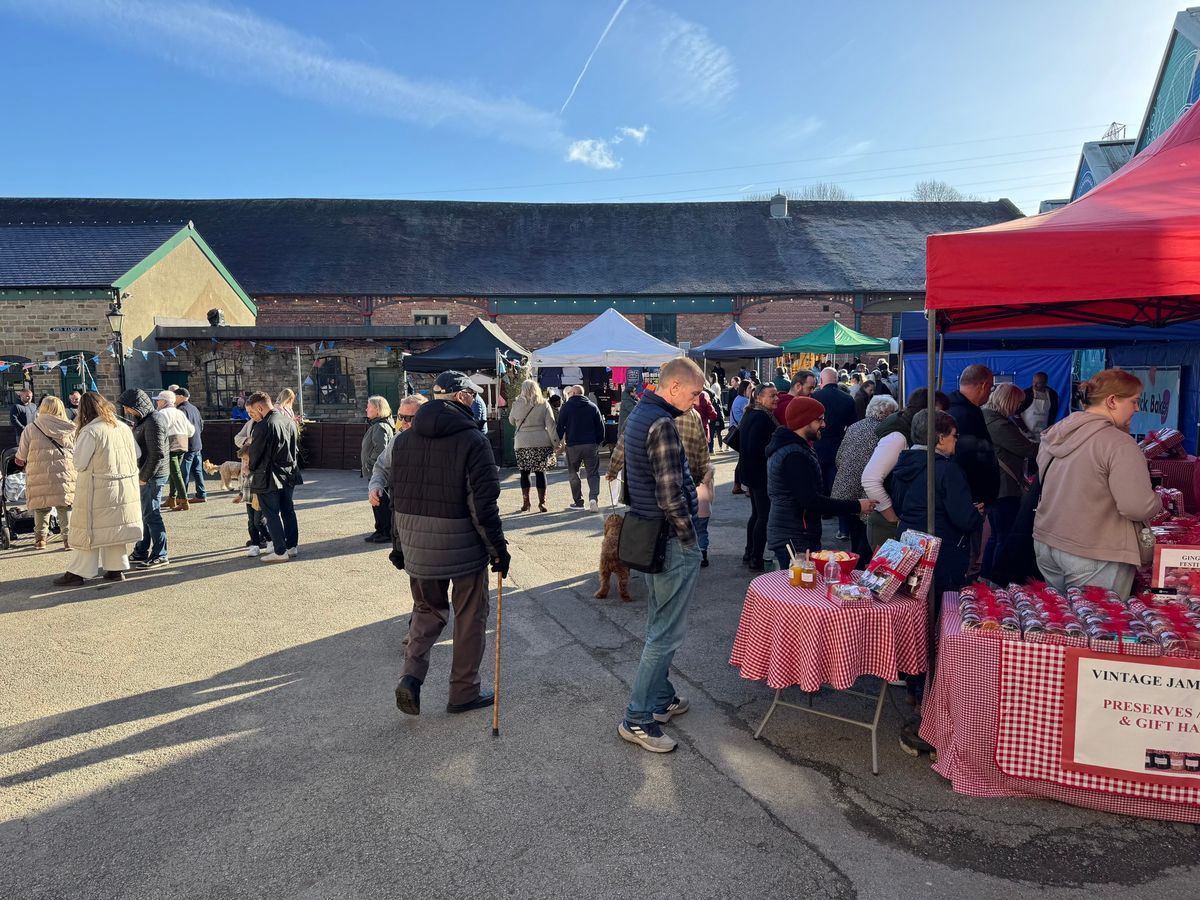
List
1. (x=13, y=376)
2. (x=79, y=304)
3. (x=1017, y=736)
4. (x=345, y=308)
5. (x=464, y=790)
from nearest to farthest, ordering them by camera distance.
A: (x=1017, y=736) < (x=464, y=790) < (x=79, y=304) < (x=13, y=376) < (x=345, y=308)

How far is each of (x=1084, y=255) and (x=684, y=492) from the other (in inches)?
82.3

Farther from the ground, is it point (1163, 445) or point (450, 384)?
point (450, 384)

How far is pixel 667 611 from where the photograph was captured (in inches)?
147

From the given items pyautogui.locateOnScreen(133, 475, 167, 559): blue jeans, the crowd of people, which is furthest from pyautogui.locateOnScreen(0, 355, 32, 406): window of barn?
pyautogui.locateOnScreen(133, 475, 167, 559): blue jeans

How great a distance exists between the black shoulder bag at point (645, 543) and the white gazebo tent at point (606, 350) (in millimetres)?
9383

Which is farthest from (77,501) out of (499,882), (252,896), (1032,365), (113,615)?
(1032,365)

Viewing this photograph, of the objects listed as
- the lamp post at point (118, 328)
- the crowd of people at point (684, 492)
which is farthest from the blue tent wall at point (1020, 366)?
the lamp post at point (118, 328)

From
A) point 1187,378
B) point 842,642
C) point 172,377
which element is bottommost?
point 842,642

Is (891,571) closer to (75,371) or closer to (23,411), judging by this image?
(23,411)

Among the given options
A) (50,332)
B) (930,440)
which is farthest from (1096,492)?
(50,332)

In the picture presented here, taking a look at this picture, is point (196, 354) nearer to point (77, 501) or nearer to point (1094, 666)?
point (77, 501)

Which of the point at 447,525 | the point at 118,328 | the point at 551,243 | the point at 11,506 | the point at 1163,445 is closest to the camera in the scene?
the point at 447,525

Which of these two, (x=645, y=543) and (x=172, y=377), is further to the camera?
(x=172, y=377)

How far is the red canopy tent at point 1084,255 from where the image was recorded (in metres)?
3.21
